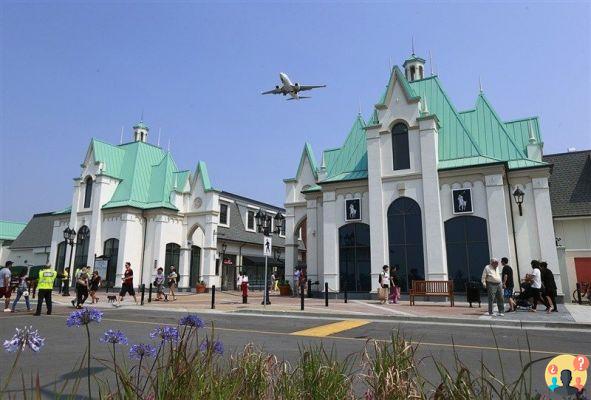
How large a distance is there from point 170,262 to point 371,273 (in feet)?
65.6

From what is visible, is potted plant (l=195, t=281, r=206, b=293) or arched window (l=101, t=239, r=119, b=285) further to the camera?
arched window (l=101, t=239, r=119, b=285)

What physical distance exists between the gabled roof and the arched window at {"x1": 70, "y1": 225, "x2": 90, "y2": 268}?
3756 cm

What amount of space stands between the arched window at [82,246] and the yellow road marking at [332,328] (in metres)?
30.9

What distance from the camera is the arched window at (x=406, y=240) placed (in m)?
23.0

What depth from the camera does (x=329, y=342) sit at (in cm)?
839

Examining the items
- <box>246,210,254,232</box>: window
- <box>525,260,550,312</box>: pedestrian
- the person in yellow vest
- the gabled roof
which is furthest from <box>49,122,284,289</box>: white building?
the gabled roof

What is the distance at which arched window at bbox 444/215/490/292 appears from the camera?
21.6 m

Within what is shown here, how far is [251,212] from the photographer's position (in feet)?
152

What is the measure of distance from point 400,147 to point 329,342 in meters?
18.4

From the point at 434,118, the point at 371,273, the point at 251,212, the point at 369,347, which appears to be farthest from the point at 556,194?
the point at 251,212

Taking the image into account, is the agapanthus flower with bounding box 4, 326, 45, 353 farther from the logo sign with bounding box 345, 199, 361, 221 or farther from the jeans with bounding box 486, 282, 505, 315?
the logo sign with bounding box 345, 199, 361, 221

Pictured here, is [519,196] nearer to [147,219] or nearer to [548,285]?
[548,285]

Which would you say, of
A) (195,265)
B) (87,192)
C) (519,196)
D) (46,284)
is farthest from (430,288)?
(87,192)

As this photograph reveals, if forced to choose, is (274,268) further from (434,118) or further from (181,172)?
(434,118)
